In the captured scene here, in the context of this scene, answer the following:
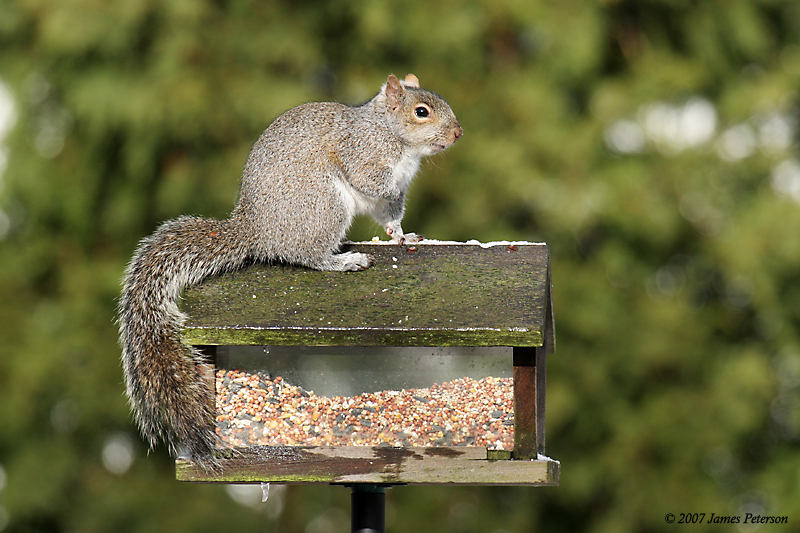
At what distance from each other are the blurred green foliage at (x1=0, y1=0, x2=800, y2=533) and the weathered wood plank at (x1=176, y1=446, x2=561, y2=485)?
3050 millimetres

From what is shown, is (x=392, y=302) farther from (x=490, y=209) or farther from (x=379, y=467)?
(x=490, y=209)

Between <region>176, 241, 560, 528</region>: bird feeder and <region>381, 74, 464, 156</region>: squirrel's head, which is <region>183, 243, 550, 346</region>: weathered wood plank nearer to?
<region>176, 241, 560, 528</region>: bird feeder

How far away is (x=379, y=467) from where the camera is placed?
2.00 m

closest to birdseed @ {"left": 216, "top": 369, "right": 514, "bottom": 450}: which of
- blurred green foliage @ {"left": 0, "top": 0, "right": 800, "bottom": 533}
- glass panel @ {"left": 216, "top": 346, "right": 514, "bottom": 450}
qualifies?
glass panel @ {"left": 216, "top": 346, "right": 514, "bottom": 450}

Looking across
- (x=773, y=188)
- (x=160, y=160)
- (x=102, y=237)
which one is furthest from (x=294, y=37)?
(x=773, y=188)

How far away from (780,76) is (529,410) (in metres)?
4.38

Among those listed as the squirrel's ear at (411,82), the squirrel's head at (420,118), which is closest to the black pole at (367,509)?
the squirrel's head at (420,118)

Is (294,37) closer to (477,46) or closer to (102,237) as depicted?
(477,46)

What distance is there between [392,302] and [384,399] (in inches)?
8.5

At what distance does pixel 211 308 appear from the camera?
6.89ft

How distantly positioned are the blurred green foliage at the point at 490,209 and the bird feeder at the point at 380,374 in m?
2.97

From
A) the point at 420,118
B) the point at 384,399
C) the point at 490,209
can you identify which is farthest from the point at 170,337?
the point at 490,209

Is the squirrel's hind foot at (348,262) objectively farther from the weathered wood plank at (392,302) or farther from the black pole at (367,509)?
the black pole at (367,509)

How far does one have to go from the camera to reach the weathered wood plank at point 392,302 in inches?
77.4
